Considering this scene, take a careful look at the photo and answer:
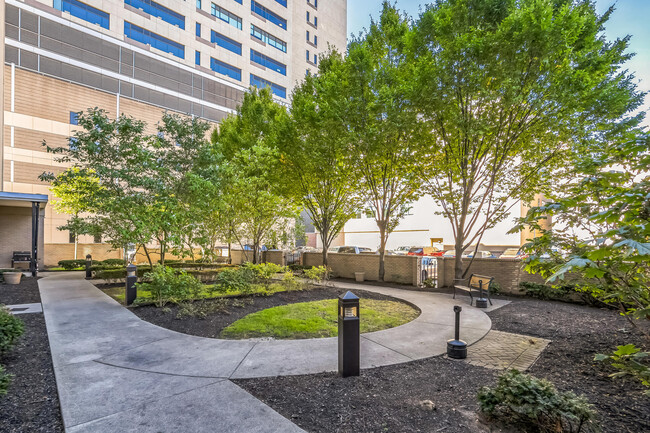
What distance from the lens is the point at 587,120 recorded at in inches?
457

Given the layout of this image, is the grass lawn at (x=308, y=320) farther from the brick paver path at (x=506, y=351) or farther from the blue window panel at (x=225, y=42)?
the blue window panel at (x=225, y=42)

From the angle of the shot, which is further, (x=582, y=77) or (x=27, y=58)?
(x=27, y=58)

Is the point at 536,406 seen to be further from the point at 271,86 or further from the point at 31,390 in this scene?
the point at 271,86

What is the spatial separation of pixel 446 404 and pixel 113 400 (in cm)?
398

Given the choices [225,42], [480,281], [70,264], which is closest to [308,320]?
[480,281]

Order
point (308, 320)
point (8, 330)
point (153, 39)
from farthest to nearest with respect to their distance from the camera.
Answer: point (153, 39) < point (308, 320) < point (8, 330)

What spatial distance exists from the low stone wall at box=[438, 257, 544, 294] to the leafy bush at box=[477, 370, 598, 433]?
912 cm

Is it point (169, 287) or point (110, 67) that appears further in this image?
point (110, 67)

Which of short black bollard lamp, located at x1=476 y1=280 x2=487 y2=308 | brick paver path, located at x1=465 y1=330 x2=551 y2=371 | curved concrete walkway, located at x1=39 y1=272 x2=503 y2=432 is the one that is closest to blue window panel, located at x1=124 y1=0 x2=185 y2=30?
curved concrete walkway, located at x1=39 y1=272 x2=503 y2=432

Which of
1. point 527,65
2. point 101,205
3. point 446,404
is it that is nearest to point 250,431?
point 446,404

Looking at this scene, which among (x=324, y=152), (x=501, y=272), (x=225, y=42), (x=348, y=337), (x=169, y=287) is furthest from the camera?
(x=225, y=42)

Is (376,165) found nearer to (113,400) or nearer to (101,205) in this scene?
(101,205)

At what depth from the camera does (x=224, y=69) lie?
A: 36281 millimetres

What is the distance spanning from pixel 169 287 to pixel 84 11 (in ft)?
101
